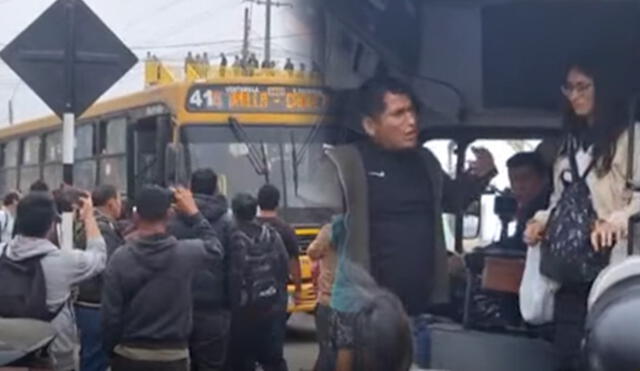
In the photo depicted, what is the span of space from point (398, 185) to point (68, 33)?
575 centimetres

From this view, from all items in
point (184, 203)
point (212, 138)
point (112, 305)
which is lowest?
point (112, 305)

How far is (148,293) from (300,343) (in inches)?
302

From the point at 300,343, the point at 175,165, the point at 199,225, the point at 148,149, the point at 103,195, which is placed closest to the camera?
the point at 199,225

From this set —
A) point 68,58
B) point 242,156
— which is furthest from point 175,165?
point 68,58

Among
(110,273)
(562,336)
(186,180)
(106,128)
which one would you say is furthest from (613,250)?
(106,128)

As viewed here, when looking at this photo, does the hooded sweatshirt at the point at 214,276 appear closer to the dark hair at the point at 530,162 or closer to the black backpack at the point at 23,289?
the black backpack at the point at 23,289

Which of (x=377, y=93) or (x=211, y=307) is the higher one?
(x=377, y=93)

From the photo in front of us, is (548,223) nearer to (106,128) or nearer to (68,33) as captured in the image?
(68,33)

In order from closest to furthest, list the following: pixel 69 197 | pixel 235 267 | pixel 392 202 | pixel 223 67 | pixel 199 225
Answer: pixel 392 202 → pixel 199 225 → pixel 69 197 → pixel 235 267 → pixel 223 67

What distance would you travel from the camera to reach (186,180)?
12789 millimetres

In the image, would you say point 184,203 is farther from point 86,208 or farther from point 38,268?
point 38,268

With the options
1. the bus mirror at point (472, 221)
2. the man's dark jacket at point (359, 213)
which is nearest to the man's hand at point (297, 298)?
the bus mirror at point (472, 221)

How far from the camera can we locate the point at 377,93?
3.22 metres

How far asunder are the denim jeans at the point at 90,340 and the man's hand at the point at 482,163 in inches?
199
